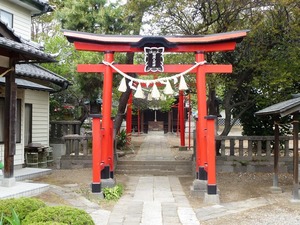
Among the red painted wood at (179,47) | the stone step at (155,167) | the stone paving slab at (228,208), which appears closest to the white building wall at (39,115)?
the stone step at (155,167)

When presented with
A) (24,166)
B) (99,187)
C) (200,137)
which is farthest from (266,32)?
(24,166)

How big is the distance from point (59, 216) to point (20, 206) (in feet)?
2.40

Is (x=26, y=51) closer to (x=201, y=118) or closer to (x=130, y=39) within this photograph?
(x=130, y=39)

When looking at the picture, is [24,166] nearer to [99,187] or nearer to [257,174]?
[99,187]

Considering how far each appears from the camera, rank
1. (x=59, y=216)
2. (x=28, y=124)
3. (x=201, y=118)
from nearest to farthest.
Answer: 1. (x=59, y=216)
2. (x=201, y=118)
3. (x=28, y=124)

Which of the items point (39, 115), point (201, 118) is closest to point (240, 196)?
point (201, 118)

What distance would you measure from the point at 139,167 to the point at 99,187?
405 centimetres

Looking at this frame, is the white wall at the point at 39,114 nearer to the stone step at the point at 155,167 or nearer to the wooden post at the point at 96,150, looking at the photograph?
the stone step at the point at 155,167

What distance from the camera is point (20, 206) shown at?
4500mm

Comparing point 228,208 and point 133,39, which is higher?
point 133,39

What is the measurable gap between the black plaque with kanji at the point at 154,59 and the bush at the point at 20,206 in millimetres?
5639

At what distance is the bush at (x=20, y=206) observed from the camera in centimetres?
443

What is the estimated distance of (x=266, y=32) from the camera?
1163 cm

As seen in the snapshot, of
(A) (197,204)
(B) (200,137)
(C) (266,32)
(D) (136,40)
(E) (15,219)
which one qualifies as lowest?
(A) (197,204)
